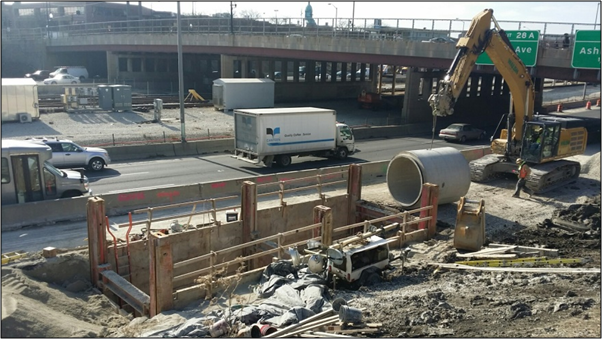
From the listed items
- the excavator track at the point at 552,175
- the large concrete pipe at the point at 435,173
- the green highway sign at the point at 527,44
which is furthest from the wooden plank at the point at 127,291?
the green highway sign at the point at 527,44

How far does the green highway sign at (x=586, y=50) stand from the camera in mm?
28984

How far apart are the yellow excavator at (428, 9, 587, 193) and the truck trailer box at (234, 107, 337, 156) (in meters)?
8.54

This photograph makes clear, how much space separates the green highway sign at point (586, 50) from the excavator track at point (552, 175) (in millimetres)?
6458

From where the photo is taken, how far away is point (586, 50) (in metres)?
29.7

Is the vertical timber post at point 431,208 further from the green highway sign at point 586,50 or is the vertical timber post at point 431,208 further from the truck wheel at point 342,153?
the green highway sign at point 586,50

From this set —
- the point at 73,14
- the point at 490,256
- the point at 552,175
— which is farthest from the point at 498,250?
the point at 73,14

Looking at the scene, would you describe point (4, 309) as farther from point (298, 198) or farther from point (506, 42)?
point (506, 42)

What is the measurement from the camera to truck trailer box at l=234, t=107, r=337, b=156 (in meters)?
28.7

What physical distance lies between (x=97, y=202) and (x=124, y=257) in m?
2.13

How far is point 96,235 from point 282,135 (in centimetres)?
1515

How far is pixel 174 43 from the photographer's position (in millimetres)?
63000

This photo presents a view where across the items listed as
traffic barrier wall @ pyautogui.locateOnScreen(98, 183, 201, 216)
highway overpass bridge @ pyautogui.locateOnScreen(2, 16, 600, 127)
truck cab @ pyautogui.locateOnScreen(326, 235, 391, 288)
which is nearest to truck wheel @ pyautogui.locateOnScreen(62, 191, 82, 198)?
traffic barrier wall @ pyautogui.locateOnScreen(98, 183, 201, 216)

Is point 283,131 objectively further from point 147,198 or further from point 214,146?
point 147,198

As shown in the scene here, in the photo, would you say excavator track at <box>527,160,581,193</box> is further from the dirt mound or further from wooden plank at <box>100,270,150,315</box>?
the dirt mound
